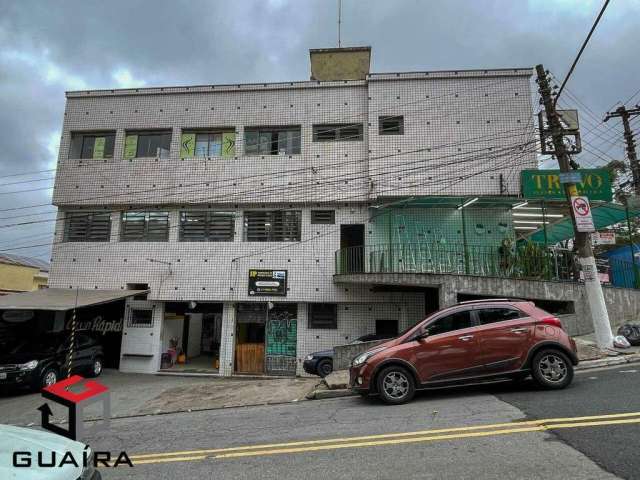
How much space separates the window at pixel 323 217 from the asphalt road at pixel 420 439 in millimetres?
9019

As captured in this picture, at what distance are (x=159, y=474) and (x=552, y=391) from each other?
20.7 ft

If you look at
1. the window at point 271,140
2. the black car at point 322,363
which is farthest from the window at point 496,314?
the window at point 271,140

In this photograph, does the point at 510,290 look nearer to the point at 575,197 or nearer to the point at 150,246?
the point at 575,197

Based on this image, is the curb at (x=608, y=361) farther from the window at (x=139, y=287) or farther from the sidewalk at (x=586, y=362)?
the window at (x=139, y=287)

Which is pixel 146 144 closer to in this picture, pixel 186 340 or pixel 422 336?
pixel 186 340

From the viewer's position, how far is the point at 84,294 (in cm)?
1533

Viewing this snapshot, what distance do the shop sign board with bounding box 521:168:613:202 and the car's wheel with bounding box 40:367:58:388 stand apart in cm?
1633

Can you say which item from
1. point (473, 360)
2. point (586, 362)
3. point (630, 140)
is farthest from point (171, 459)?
point (630, 140)

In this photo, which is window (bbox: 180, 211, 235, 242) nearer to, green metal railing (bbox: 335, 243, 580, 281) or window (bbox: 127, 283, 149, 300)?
window (bbox: 127, 283, 149, 300)

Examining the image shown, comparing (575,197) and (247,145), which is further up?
(247,145)

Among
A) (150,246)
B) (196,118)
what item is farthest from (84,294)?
(196,118)

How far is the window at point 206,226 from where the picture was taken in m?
16.5

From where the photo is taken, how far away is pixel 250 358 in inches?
615

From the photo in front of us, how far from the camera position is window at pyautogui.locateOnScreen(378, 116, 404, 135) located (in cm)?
1614
